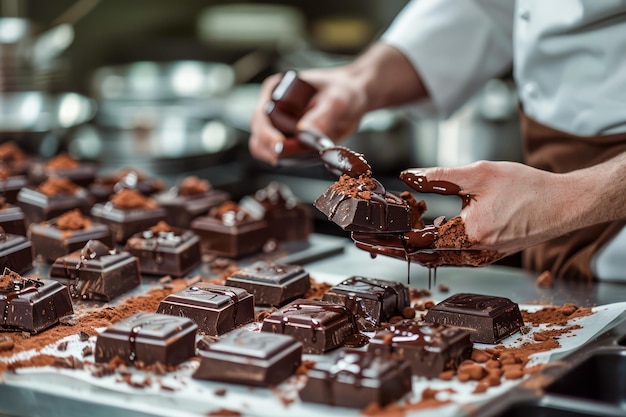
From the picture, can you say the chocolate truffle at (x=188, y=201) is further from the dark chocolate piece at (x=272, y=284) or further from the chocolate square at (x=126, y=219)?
the dark chocolate piece at (x=272, y=284)

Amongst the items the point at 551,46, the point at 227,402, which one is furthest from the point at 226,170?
the point at 227,402

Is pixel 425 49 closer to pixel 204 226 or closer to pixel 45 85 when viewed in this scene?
pixel 204 226

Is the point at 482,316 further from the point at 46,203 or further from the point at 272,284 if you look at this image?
the point at 46,203

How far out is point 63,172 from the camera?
3.43 metres

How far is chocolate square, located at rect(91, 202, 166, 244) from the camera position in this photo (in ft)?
9.70

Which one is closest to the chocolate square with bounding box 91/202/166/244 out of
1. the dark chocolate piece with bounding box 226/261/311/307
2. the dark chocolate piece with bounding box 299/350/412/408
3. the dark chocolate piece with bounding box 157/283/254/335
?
the dark chocolate piece with bounding box 226/261/311/307

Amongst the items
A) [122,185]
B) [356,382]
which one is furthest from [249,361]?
[122,185]

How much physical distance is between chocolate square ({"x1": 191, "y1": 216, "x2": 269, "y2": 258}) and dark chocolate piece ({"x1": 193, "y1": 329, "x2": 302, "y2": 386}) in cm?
102

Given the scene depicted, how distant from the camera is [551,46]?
2740 mm

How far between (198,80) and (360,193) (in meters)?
3.30

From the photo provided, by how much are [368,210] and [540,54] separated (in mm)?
1008

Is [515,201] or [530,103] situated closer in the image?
[515,201]

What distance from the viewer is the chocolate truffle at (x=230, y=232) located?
2.88 metres

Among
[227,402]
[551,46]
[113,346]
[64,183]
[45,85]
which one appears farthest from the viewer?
[45,85]
